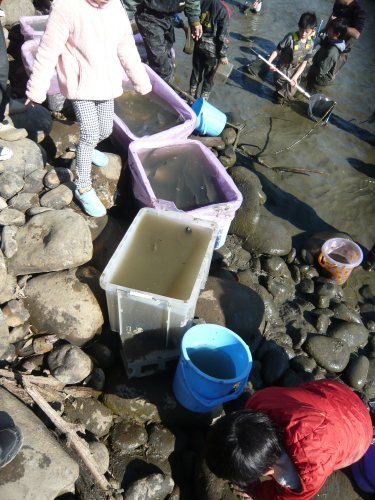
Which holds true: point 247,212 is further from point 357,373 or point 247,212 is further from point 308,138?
point 308,138

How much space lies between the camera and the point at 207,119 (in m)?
5.64

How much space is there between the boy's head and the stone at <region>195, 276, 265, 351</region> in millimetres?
5695

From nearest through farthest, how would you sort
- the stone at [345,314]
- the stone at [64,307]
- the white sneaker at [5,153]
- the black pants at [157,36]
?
1. the stone at [64,307]
2. the white sneaker at [5,153]
3. the stone at [345,314]
4. the black pants at [157,36]

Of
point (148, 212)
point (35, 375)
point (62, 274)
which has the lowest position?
point (35, 375)

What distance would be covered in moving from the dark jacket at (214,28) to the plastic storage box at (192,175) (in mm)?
2192

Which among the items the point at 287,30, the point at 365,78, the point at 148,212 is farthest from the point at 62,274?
the point at 287,30

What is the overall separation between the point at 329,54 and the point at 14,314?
7831 millimetres

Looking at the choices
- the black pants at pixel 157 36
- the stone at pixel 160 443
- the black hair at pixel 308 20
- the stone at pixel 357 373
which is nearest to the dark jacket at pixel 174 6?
the black pants at pixel 157 36

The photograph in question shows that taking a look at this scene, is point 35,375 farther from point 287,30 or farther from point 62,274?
point 287,30

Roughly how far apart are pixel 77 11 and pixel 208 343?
2.78 meters

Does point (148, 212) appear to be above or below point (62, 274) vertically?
above

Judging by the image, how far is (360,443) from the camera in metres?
2.73

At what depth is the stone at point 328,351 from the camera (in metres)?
4.14

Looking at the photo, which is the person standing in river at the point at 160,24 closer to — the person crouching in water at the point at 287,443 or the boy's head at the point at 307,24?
the boy's head at the point at 307,24
